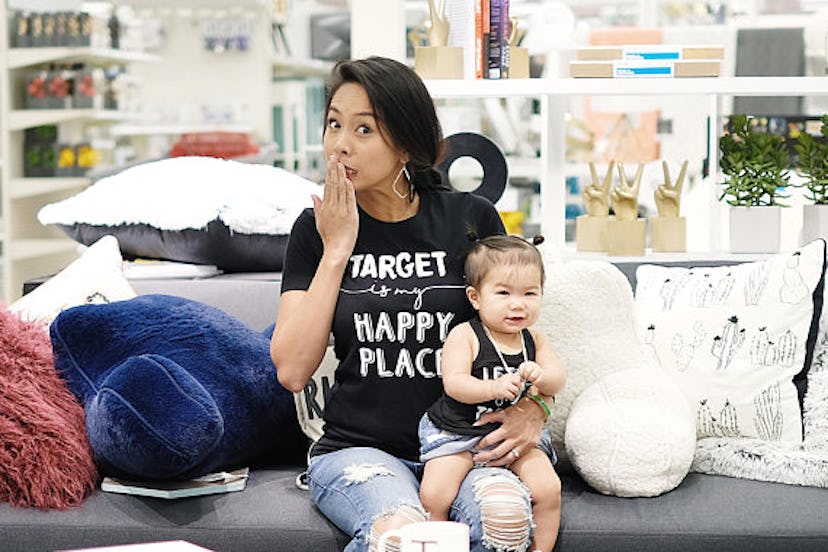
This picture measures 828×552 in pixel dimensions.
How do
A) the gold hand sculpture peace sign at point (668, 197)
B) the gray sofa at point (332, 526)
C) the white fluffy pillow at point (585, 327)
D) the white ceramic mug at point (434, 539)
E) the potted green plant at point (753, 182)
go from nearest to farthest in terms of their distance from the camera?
the white ceramic mug at point (434, 539) → the gray sofa at point (332, 526) → the white fluffy pillow at point (585, 327) → the potted green plant at point (753, 182) → the gold hand sculpture peace sign at point (668, 197)

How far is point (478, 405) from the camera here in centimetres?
214

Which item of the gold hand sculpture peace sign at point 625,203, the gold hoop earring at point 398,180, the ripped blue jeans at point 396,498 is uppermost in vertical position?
the gold hoop earring at point 398,180

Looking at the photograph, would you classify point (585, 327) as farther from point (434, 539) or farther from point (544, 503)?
point (434, 539)

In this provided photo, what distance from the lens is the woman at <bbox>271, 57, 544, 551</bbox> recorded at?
7.09ft

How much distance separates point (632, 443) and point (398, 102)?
0.74 meters

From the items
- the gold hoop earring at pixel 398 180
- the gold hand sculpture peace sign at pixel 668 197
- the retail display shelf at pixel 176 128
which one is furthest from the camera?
the retail display shelf at pixel 176 128

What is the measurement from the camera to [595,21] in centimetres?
721

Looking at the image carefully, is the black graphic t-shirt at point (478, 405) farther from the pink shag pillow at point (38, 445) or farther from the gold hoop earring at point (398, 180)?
the pink shag pillow at point (38, 445)

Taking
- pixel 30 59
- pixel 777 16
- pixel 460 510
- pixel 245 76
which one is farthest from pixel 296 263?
pixel 777 16

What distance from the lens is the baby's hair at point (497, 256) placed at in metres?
2.15

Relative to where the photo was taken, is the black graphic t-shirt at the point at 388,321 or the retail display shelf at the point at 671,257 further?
the retail display shelf at the point at 671,257

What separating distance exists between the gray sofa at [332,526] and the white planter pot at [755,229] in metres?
0.92

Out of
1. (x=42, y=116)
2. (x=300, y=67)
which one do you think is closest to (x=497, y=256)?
(x=42, y=116)

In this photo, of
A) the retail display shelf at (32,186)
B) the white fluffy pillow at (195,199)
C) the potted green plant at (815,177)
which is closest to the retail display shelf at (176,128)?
the retail display shelf at (32,186)
